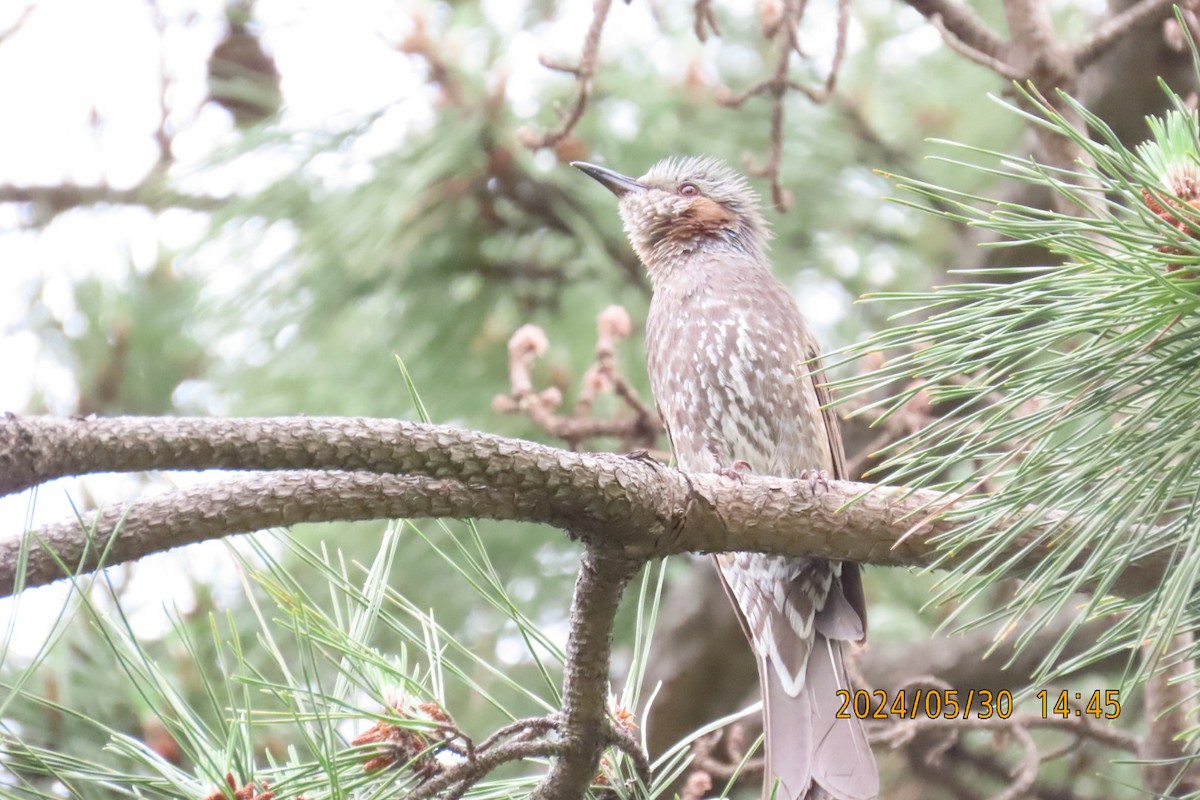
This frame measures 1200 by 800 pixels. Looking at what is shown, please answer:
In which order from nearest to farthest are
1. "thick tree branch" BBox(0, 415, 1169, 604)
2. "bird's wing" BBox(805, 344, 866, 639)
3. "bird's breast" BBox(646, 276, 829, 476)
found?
1. "thick tree branch" BBox(0, 415, 1169, 604)
2. "bird's wing" BBox(805, 344, 866, 639)
3. "bird's breast" BBox(646, 276, 829, 476)

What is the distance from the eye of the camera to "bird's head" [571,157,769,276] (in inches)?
137

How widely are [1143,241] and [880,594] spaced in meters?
3.67

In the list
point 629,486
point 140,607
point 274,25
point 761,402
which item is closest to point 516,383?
point 761,402

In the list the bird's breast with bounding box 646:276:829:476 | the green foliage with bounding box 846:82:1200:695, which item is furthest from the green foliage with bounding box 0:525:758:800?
the bird's breast with bounding box 646:276:829:476

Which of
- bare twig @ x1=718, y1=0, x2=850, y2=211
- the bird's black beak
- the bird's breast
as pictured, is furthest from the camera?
the bird's black beak

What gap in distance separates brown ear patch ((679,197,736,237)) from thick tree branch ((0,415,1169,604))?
172cm

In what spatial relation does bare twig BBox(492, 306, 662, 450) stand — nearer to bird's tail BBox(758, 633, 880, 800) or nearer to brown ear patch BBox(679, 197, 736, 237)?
brown ear patch BBox(679, 197, 736, 237)

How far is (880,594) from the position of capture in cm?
479

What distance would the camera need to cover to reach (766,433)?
3.02m

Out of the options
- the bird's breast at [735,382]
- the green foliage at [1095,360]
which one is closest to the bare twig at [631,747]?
the green foliage at [1095,360]

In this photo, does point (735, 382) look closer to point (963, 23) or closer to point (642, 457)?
point (963, 23)

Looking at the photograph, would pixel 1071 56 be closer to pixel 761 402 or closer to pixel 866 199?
pixel 761 402

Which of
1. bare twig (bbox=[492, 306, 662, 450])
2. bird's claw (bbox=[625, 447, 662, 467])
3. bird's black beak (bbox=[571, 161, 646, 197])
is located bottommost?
bare twig (bbox=[492, 306, 662, 450])

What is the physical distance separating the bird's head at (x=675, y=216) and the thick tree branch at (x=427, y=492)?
5.51 ft
